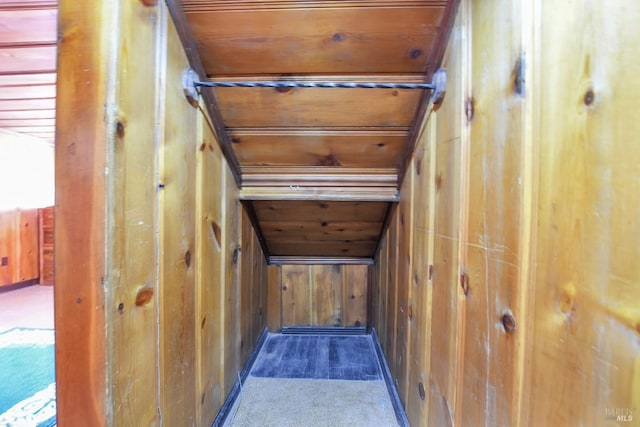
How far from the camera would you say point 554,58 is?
1.48 feet

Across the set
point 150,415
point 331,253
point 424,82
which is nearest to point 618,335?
point 424,82

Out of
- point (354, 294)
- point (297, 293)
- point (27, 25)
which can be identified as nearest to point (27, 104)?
point (27, 25)

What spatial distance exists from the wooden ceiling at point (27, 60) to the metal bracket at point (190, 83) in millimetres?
480

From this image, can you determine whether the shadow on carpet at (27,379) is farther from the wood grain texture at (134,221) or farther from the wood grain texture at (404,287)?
the wood grain texture at (404,287)

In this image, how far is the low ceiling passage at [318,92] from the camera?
82 centimetres

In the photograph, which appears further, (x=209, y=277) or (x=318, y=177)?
(x=318, y=177)

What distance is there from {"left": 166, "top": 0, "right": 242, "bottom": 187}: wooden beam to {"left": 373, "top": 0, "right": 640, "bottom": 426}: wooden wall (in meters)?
0.77

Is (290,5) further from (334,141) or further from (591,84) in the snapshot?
(591,84)

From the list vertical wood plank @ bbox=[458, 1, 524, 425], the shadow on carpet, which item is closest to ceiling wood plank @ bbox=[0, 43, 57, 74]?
the shadow on carpet

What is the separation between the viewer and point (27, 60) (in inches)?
48.0

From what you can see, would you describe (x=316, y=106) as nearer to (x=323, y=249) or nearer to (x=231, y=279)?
(x=231, y=279)

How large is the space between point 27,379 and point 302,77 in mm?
2314

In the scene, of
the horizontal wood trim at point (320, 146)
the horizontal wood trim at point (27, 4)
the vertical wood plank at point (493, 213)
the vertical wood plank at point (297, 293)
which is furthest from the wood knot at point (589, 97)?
the vertical wood plank at point (297, 293)

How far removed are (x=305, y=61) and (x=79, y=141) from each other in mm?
670
